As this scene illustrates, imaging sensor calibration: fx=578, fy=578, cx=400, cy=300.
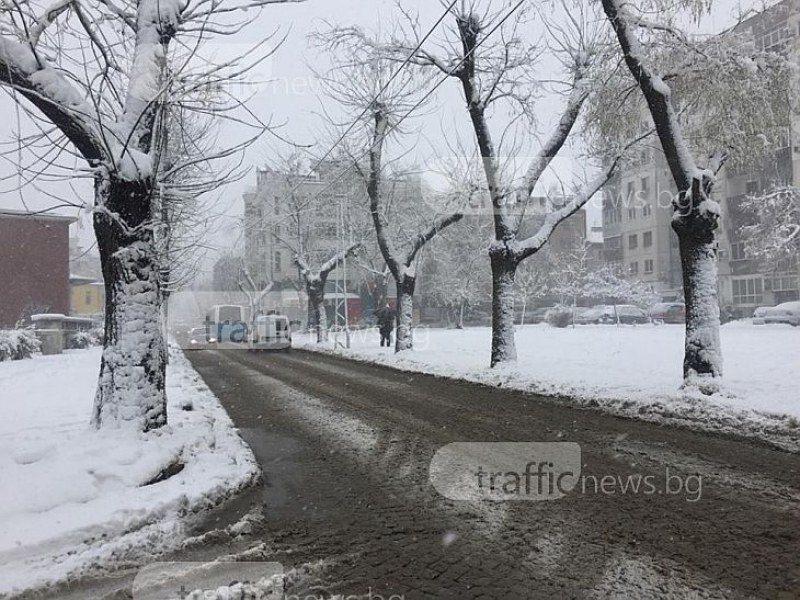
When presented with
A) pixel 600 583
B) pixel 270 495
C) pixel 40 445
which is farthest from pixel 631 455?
pixel 40 445

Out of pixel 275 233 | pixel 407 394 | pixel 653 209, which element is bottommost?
pixel 407 394

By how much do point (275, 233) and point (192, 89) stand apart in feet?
94.0

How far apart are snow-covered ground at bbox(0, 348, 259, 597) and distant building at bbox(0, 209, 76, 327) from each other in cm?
2941

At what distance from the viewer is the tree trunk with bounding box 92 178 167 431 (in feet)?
20.2

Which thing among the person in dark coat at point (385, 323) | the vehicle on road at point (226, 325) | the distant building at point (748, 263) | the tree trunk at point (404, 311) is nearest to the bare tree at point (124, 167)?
the tree trunk at point (404, 311)

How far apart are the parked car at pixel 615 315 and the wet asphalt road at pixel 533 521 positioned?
3446cm

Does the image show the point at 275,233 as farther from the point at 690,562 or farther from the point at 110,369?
the point at 690,562

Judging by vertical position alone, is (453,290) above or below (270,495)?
above

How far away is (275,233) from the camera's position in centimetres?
3450

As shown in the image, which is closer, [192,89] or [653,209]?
[192,89]

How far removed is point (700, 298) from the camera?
9594 mm

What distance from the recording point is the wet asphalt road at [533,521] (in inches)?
135

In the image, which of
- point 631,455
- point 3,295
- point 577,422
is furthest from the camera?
point 3,295

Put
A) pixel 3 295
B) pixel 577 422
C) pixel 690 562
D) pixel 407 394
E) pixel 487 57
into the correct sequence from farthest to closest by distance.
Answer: pixel 3 295 → pixel 487 57 → pixel 407 394 → pixel 577 422 → pixel 690 562
